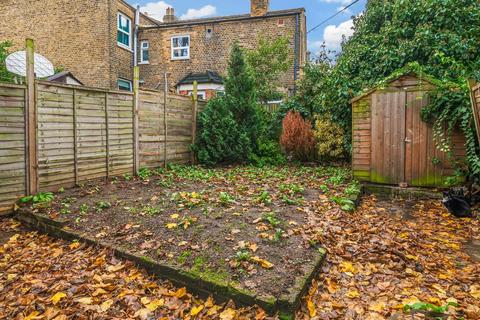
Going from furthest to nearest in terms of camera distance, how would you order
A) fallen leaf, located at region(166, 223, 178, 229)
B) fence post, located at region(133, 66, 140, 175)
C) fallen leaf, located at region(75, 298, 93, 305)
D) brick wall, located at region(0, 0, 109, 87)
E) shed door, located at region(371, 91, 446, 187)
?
brick wall, located at region(0, 0, 109, 87)
fence post, located at region(133, 66, 140, 175)
shed door, located at region(371, 91, 446, 187)
fallen leaf, located at region(166, 223, 178, 229)
fallen leaf, located at region(75, 298, 93, 305)

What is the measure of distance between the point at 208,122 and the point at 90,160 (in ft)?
11.8

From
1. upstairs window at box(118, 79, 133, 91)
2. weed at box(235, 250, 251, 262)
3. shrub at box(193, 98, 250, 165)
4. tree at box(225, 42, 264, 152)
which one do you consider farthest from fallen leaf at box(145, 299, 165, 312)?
upstairs window at box(118, 79, 133, 91)

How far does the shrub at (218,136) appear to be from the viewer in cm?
891

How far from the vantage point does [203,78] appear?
53.1 feet

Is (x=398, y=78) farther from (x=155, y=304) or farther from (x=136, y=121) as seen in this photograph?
(x=155, y=304)

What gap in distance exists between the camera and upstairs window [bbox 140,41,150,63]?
17750 mm

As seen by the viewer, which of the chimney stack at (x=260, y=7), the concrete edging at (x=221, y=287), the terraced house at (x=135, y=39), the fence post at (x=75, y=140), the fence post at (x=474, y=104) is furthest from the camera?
the chimney stack at (x=260, y=7)

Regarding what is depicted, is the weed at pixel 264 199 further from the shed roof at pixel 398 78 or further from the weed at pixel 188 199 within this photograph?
the shed roof at pixel 398 78

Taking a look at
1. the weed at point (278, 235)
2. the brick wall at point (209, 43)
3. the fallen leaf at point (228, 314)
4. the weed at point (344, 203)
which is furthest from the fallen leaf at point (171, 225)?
the brick wall at point (209, 43)

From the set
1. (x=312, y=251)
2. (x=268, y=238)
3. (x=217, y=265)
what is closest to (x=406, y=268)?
(x=312, y=251)

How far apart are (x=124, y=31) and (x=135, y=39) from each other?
84 cm

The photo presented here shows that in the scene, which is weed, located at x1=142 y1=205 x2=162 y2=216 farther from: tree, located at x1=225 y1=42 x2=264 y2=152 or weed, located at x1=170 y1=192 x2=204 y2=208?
tree, located at x1=225 y1=42 x2=264 y2=152

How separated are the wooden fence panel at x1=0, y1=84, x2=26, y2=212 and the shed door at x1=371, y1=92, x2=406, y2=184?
6610 mm

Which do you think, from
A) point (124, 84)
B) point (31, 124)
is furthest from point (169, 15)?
point (31, 124)
